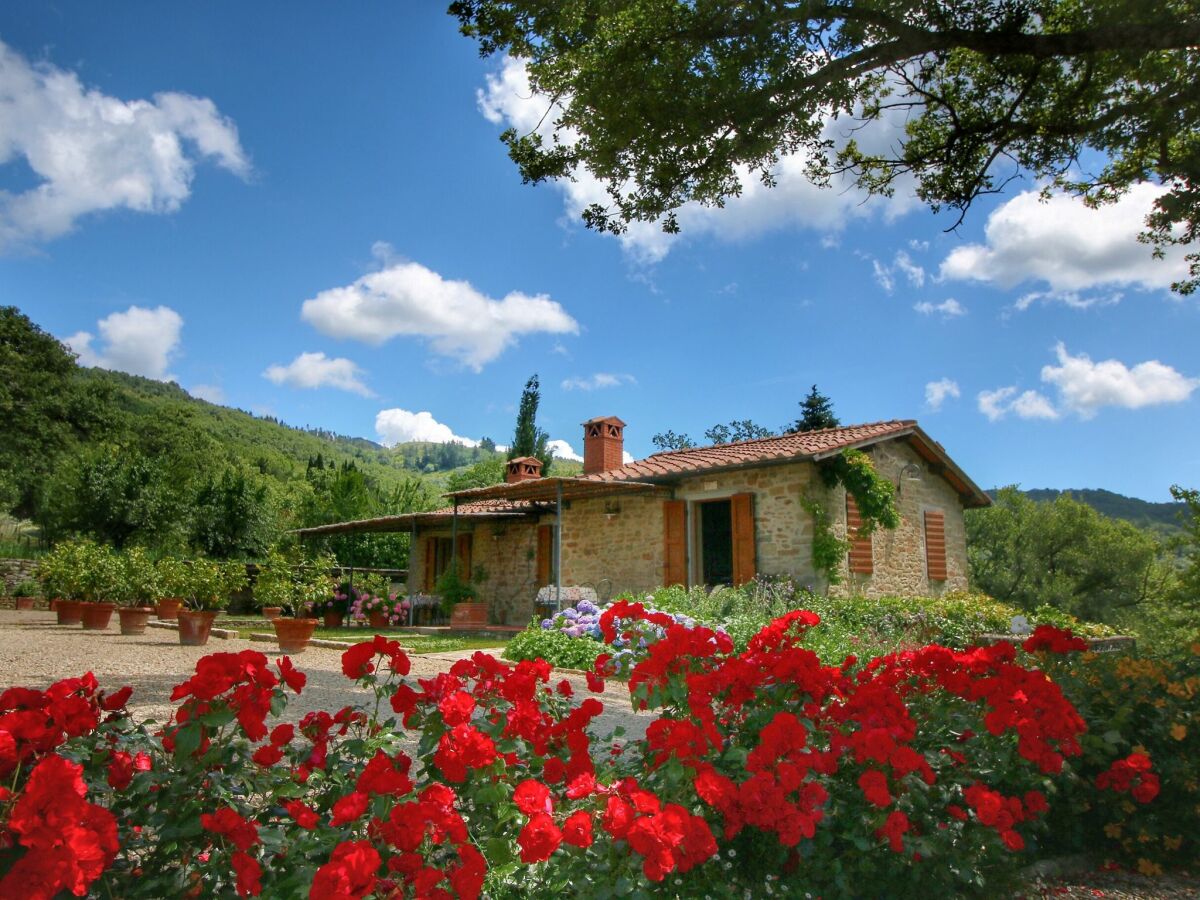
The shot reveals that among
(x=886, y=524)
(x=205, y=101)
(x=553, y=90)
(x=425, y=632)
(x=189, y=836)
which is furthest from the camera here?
(x=425, y=632)

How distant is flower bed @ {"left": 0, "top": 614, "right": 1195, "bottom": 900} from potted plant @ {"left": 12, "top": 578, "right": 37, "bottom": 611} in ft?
64.2

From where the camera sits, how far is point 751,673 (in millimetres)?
2340

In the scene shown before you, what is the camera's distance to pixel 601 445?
1572cm

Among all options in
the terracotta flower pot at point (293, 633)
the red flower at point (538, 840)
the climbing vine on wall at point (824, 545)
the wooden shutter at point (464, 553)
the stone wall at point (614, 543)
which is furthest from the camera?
the wooden shutter at point (464, 553)

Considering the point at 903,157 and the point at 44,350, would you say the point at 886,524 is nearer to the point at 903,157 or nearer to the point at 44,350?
the point at 903,157

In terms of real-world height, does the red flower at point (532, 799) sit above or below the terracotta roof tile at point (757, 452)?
below

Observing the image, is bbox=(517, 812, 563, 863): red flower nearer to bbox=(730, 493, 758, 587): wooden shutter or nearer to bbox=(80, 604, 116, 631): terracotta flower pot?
bbox=(730, 493, 758, 587): wooden shutter

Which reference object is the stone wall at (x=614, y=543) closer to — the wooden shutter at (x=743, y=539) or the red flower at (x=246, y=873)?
the wooden shutter at (x=743, y=539)

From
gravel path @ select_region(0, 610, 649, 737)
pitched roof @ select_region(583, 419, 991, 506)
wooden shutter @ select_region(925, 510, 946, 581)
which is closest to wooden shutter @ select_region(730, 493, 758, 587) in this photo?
pitched roof @ select_region(583, 419, 991, 506)

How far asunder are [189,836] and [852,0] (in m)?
6.73

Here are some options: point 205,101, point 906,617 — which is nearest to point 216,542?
point 205,101

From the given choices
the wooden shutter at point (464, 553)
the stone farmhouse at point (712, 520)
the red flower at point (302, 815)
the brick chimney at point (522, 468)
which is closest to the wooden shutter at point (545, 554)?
the stone farmhouse at point (712, 520)

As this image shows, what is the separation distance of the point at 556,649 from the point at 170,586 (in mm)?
6633

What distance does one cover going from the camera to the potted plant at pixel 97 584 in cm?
1162
